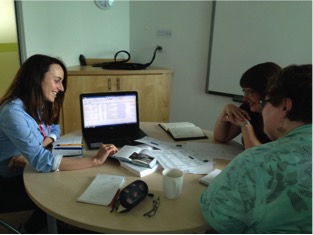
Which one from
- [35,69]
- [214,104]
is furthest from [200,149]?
[214,104]

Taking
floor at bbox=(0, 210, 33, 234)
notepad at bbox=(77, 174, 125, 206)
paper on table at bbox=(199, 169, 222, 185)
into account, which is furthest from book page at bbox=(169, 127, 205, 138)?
floor at bbox=(0, 210, 33, 234)

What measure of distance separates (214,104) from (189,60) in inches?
20.7

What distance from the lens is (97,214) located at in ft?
3.07

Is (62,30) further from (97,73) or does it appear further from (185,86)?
(185,86)

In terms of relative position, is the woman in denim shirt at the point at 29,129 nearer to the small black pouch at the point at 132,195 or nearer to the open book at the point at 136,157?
the open book at the point at 136,157

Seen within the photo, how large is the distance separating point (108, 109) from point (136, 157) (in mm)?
530

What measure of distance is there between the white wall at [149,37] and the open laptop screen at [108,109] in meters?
1.21

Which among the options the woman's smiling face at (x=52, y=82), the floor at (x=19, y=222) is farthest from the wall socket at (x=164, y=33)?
the floor at (x=19, y=222)

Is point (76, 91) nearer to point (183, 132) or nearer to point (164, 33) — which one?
point (164, 33)

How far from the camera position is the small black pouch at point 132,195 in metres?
0.95

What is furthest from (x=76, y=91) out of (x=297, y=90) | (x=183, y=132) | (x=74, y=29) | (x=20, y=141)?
(x=297, y=90)

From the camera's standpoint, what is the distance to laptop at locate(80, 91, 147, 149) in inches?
64.7

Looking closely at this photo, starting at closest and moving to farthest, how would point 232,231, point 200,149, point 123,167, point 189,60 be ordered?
point 232,231 → point 123,167 → point 200,149 → point 189,60

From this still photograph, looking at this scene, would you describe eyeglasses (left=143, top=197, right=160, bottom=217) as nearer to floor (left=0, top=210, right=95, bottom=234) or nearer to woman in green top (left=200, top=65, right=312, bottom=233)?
woman in green top (left=200, top=65, right=312, bottom=233)
